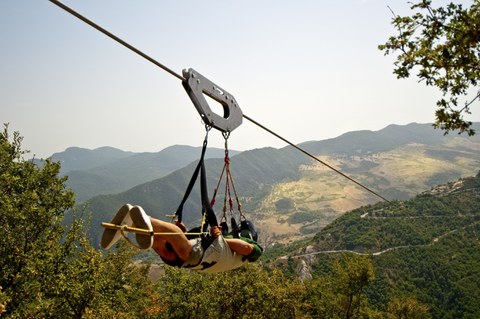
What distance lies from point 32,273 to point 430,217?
12062 centimetres

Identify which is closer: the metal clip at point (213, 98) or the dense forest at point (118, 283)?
the metal clip at point (213, 98)

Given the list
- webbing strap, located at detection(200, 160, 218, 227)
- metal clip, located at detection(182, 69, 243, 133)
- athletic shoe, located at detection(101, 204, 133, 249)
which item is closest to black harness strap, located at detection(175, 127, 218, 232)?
webbing strap, located at detection(200, 160, 218, 227)

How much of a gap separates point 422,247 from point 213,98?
99.0 metres

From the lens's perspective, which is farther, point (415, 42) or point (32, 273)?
point (32, 273)

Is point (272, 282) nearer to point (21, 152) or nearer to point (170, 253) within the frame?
point (21, 152)

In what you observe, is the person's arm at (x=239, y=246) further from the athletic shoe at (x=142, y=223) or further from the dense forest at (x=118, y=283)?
the dense forest at (x=118, y=283)

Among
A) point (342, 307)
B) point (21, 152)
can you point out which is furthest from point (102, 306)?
point (342, 307)

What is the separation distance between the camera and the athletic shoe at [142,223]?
3.84 meters

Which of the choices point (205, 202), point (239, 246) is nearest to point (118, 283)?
point (239, 246)

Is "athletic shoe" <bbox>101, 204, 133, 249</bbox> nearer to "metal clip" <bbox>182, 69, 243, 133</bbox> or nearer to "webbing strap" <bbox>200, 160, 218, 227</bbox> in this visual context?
"webbing strap" <bbox>200, 160, 218, 227</bbox>

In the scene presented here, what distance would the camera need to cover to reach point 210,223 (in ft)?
17.1

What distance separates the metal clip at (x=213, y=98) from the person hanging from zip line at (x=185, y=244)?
1464 millimetres

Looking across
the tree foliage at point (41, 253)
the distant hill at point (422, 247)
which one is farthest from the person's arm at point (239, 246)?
the distant hill at point (422, 247)

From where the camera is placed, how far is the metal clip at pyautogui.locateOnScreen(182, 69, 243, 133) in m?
4.86
